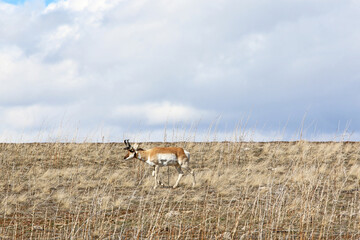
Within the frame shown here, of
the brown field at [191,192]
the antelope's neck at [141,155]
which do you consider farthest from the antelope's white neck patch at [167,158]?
the brown field at [191,192]

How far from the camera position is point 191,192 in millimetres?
12531

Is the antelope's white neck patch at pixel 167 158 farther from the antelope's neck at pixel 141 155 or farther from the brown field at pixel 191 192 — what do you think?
the brown field at pixel 191 192

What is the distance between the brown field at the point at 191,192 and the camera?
7.91 metres

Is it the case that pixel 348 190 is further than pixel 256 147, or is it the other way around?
pixel 256 147

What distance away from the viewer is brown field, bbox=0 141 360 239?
26.0 feet

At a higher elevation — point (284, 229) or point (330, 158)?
point (330, 158)

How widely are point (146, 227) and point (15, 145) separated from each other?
1616 cm

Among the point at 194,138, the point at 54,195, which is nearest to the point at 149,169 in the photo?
the point at 194,138

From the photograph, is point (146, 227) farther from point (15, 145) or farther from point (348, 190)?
point (15, 145)

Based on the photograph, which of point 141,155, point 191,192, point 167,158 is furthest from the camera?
point 141,155

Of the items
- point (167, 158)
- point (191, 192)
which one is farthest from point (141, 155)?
point (191, 192)

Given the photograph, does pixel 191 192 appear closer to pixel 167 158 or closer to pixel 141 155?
pixel 167 158

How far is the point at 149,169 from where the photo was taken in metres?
16.8

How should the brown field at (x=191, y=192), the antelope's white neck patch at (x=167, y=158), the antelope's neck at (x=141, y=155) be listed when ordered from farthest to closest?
the antelope's neck at (x=141, y=155), the antelope's white neck patch at (x=167, y=158), the brown field at (x=191, y=192)
